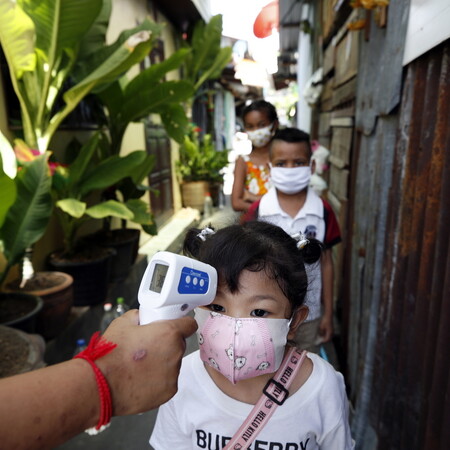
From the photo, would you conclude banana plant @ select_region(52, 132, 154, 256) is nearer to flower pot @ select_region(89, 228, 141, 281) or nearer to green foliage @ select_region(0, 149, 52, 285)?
green foliage @ select_region(0, 149, 52, 285)

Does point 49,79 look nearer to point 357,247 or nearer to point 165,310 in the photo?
point 357,247

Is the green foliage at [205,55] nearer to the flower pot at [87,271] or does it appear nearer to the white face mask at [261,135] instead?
the flower pot at [87,271]

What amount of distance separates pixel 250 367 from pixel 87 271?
9.25 ft

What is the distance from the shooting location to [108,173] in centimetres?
326

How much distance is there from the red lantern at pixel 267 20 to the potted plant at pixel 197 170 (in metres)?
2.28

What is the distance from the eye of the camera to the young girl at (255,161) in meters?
2.77

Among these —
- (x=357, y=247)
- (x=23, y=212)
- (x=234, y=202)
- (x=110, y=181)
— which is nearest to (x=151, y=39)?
(x=110, y=181)

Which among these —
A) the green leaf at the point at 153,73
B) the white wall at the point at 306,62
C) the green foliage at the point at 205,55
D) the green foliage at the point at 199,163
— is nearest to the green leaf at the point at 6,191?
the green leaf at the point at 153,73

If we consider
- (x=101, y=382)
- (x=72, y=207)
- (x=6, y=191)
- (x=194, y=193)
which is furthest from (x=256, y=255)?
(x=194, y=193)

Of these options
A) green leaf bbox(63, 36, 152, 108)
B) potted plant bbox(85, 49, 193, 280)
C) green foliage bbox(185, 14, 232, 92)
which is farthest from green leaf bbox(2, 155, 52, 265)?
green foliage bbox(185, 14, 232, 92)

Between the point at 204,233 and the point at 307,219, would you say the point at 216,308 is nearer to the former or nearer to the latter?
the point at 204,233

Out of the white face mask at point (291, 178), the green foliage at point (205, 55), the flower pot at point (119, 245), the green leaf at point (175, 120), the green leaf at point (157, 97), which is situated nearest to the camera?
the white face mask at point (291, 178)

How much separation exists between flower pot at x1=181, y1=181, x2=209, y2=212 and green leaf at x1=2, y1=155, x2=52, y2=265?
227 inches

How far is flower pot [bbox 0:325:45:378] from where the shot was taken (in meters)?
2.04
